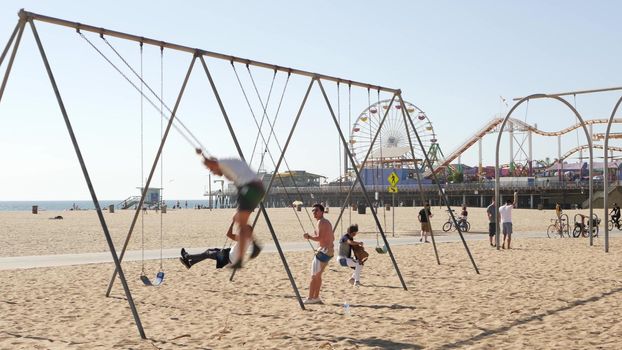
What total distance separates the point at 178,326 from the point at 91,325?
1.08 m

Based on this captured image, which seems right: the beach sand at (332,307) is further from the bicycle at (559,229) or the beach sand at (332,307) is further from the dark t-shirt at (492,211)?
the bicycle at (559,229)

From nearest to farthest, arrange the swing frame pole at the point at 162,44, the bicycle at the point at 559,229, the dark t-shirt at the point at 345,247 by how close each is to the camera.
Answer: the swing frame pole at the point at 162,44
the dark t-shirt at the point at 345,247
the bicycle at the point at 559,229

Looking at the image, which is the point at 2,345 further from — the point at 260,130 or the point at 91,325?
the point at 260,130

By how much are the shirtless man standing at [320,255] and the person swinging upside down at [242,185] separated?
2310mm

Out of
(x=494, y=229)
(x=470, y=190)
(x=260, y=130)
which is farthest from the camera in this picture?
(x=470, y=190)

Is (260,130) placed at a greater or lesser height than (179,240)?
greater

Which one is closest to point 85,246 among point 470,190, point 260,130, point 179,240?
point 179,240

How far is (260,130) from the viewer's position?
10688 mm

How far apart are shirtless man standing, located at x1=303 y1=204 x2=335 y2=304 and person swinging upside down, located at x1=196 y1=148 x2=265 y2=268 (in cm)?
231

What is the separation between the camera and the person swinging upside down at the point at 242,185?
23.3ft

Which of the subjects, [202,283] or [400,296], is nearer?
[400,296]

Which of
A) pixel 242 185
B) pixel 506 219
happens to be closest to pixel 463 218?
pixel 506 219

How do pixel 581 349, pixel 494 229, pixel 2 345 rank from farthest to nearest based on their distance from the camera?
pixel 494 229 → pixel 2 345 → pixel 581 349

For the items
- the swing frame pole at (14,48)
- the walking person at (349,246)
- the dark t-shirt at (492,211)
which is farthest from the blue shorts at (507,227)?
the swing frame pole at (14,48)
